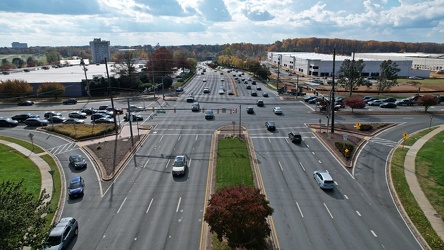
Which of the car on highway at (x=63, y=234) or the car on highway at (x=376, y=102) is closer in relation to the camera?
the car on highway at (x=63, y=234)

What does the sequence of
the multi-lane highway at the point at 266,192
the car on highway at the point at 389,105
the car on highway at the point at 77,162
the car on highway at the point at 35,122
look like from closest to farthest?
the multi-lane highway at the point at 266,192
the car on highway at the point at 77,162
the car on highway at the point at 35,122
the car on highway at the point at 389,105

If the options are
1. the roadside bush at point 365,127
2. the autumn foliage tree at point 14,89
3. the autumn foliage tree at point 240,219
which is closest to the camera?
the autumn foliage tree at point 240,219

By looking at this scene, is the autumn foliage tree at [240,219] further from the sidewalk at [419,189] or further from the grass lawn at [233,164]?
the sidewalk at [419,189]

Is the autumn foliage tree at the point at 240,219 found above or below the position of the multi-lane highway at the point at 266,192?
above

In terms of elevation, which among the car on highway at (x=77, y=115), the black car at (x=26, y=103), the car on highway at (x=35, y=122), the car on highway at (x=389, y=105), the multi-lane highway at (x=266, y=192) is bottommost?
the multi-lane highway at (x=266, y=192)

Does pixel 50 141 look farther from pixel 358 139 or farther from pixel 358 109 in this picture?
pixel 358 109

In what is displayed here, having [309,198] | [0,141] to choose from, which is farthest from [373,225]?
[0,141]

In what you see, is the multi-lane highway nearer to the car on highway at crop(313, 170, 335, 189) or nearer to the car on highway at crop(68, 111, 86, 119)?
the car on highway at crop(313, 170, 335, 189)

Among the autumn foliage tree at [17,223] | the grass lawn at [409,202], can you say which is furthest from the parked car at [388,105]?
the autumn foliage tree at [17,223]
